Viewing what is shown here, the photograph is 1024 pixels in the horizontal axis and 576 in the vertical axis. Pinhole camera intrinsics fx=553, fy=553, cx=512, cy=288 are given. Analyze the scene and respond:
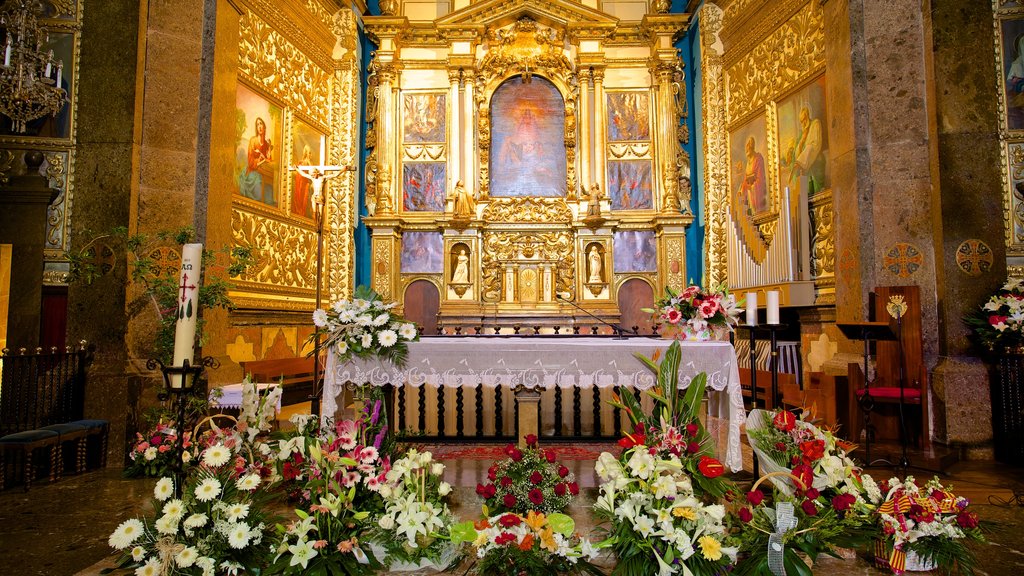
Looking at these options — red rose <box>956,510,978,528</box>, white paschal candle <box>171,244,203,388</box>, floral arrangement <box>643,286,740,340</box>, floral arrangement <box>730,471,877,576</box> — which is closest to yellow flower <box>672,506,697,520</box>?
floral arrangement <box>730,471,877,576</box>

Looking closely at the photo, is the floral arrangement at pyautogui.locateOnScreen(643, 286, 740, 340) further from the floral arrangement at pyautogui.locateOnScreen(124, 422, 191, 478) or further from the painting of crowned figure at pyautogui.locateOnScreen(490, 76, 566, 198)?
the painting of crowned figure at pyautogui.locateOnScreen(490, 76, 566, 198)

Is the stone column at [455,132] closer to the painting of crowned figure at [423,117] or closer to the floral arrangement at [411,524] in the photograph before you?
the painting of crowned figure at [423,117]

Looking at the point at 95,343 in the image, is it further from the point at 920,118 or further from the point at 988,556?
the point at 920,118

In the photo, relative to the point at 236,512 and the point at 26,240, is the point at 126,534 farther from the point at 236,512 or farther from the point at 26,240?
the point at 26,240

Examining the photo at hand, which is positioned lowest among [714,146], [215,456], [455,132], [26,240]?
[215,456]

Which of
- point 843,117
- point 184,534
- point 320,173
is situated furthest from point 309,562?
point 843,117

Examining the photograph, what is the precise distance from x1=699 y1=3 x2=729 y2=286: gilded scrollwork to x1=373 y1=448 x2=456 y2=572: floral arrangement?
9397mm

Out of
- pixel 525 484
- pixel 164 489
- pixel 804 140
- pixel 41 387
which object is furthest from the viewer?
pixel 804 140

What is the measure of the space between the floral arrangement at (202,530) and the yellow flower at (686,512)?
2050 mm

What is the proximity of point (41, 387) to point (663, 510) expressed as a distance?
6161mm

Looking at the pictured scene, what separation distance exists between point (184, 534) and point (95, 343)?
4.13m

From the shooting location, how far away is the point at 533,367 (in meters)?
4.75

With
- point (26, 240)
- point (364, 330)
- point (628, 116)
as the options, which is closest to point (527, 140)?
point (628, 116)

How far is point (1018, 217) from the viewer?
20.9ft
